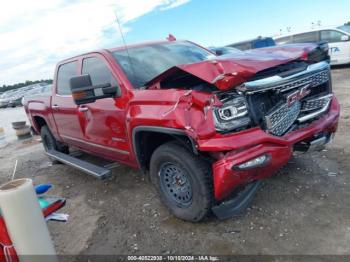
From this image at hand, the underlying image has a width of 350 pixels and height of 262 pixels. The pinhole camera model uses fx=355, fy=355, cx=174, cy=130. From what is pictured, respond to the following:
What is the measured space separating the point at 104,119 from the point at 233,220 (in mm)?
1895

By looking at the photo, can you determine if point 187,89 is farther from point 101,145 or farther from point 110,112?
point 101,145

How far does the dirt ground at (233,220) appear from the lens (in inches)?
121

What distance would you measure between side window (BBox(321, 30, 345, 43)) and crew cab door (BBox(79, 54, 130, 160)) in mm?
12142

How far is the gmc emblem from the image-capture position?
314cm

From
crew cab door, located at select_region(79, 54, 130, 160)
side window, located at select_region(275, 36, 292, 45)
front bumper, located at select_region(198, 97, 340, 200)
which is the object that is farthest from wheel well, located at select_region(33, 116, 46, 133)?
side window, located at select_region(275, 36, 292, 45)

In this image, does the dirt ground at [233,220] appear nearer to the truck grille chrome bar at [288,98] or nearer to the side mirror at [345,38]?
the truck grille chrome bar at [288,98]

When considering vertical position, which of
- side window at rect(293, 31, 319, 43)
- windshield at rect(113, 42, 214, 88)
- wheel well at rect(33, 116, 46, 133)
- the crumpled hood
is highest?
windshield at rect(113, 42, 214, 88)

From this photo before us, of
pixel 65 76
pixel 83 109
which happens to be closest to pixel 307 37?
pixel 65 76

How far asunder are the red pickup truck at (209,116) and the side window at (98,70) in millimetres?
12

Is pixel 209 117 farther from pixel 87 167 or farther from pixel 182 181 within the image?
pixel 87 167

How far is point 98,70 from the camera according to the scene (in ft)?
14.5

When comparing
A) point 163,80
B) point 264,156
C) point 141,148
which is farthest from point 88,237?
point 264,156

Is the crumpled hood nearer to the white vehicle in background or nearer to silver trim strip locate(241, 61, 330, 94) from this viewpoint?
silver trim strip locate(241, 61, 330, 94)

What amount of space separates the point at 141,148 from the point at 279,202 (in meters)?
1.55
